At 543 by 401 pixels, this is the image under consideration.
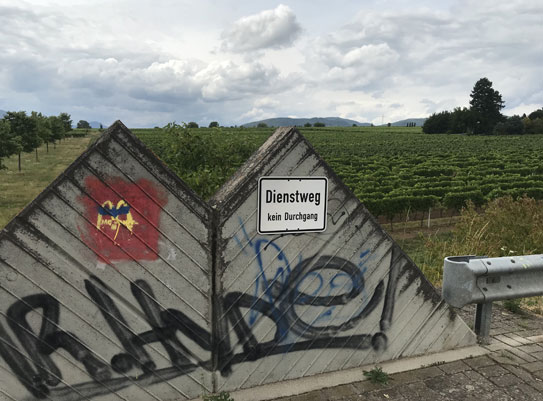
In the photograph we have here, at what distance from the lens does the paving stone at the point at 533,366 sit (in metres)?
3.73

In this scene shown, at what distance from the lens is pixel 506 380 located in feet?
11.7

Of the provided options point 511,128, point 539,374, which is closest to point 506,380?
point 539,374

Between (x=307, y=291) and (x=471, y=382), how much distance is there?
61.8 inches

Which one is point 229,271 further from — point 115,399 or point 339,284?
point 115,399

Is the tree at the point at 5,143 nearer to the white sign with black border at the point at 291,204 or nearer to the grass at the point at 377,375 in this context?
the white sign with black border at the point at 291,204

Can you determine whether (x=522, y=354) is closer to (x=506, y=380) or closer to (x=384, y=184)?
(x=506, y=380)

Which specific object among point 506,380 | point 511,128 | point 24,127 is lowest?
point 506,380

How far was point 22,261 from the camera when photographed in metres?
2.67

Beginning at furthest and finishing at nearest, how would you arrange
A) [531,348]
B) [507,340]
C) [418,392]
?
[507,340], [531,348], [418,392]

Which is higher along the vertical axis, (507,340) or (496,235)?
(496,235)

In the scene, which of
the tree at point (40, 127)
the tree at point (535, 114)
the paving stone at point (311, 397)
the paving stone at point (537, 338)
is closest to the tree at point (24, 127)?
the tree at point (40, 127)

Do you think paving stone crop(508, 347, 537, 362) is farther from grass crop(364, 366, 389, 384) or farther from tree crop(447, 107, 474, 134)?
tree crop(447, 107, 474, 134)

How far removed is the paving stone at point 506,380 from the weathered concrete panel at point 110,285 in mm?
2363

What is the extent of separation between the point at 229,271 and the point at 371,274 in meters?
1.28
